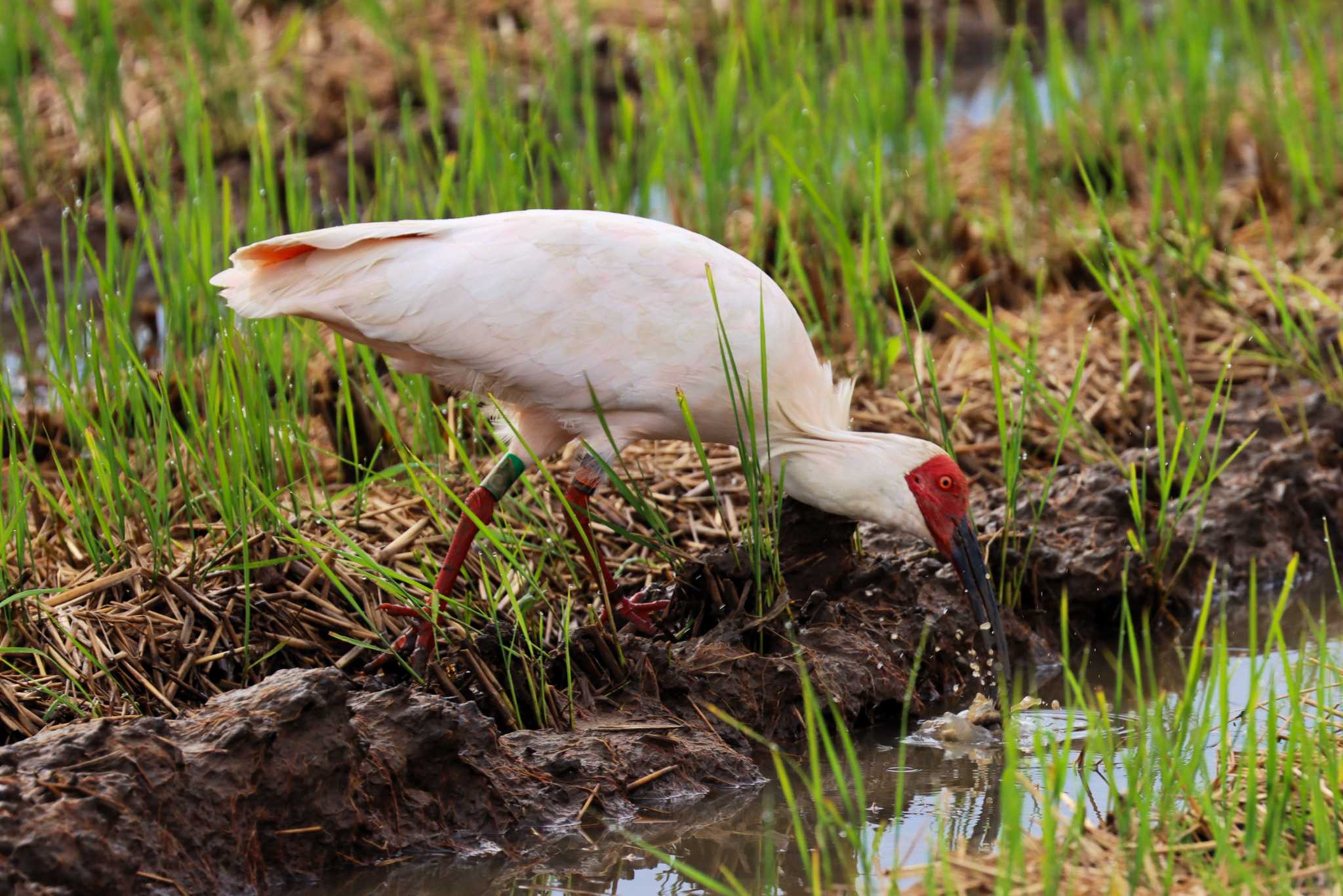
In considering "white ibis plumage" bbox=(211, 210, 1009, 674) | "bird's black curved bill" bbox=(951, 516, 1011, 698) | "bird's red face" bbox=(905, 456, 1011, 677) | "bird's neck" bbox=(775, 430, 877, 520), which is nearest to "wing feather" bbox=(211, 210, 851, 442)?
"white ibis plumage" bbox=(211, 210, 1009, 674)

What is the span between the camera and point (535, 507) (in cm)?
443

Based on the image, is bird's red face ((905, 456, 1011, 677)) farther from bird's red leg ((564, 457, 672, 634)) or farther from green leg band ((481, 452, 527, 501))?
green leg band ((481, 452, 527, 501))

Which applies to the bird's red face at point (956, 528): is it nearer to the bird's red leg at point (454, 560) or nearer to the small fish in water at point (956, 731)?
the small fish in water at point (956, 731)

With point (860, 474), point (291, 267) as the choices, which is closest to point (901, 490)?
point (860, 474)

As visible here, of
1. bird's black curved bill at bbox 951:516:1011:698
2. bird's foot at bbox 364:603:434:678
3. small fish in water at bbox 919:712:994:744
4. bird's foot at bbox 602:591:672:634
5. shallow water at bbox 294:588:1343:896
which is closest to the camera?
shallow water at bbox 294:588:1343:896

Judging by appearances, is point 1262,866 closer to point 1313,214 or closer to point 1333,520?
point 1333,520

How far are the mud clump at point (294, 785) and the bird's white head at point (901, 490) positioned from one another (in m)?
0.69

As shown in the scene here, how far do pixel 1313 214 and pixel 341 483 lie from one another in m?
3.95

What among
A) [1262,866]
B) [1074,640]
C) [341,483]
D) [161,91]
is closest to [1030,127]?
[1074,640]

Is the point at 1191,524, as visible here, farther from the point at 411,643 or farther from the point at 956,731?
the point at 411,643

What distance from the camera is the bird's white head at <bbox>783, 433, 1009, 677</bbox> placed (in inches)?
146

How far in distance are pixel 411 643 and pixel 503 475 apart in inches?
17.0

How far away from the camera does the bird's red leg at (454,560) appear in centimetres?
357

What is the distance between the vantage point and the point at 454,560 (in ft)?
12.2
